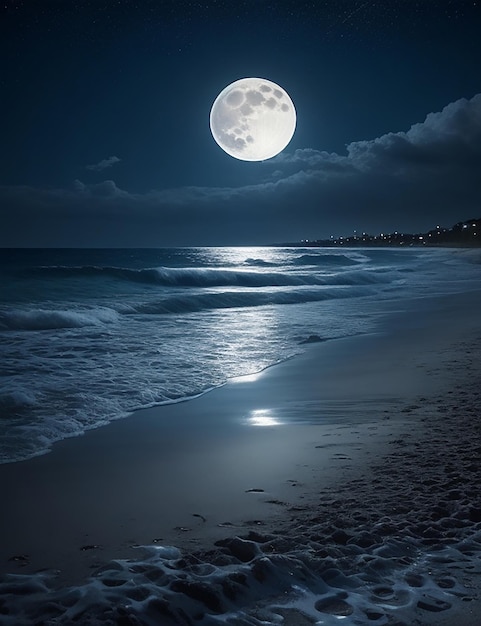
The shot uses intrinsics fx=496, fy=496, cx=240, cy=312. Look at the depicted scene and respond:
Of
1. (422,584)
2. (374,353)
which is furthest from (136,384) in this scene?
(422,584)

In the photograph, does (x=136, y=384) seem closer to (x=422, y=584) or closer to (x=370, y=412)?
(x=370, y=412)

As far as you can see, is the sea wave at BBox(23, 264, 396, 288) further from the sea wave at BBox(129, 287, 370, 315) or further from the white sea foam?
the white sea foam

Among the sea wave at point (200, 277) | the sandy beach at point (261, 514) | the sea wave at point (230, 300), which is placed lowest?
the sandy beach at point (261, 514)

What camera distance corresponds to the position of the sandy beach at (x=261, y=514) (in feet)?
7.79

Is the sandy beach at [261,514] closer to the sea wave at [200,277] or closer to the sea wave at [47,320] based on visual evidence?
the sea wave at [47,320]

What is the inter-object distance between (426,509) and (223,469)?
1658 millimetres

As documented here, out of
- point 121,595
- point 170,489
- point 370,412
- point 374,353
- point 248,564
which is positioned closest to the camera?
point 121,595

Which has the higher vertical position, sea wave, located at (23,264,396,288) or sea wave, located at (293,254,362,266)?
sea wave, located at (293,254,362,266)

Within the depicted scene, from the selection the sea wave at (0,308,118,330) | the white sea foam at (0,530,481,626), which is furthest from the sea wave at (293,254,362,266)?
the white sea foam at (0,530,481,626)

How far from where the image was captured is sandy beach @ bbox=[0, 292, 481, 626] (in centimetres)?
237

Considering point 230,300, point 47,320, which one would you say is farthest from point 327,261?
point 47,320

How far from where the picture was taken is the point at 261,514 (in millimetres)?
3332

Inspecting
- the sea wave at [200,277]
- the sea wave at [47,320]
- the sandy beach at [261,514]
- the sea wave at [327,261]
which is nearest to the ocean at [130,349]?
the sea wave at [47,320]

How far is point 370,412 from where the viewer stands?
580cm
